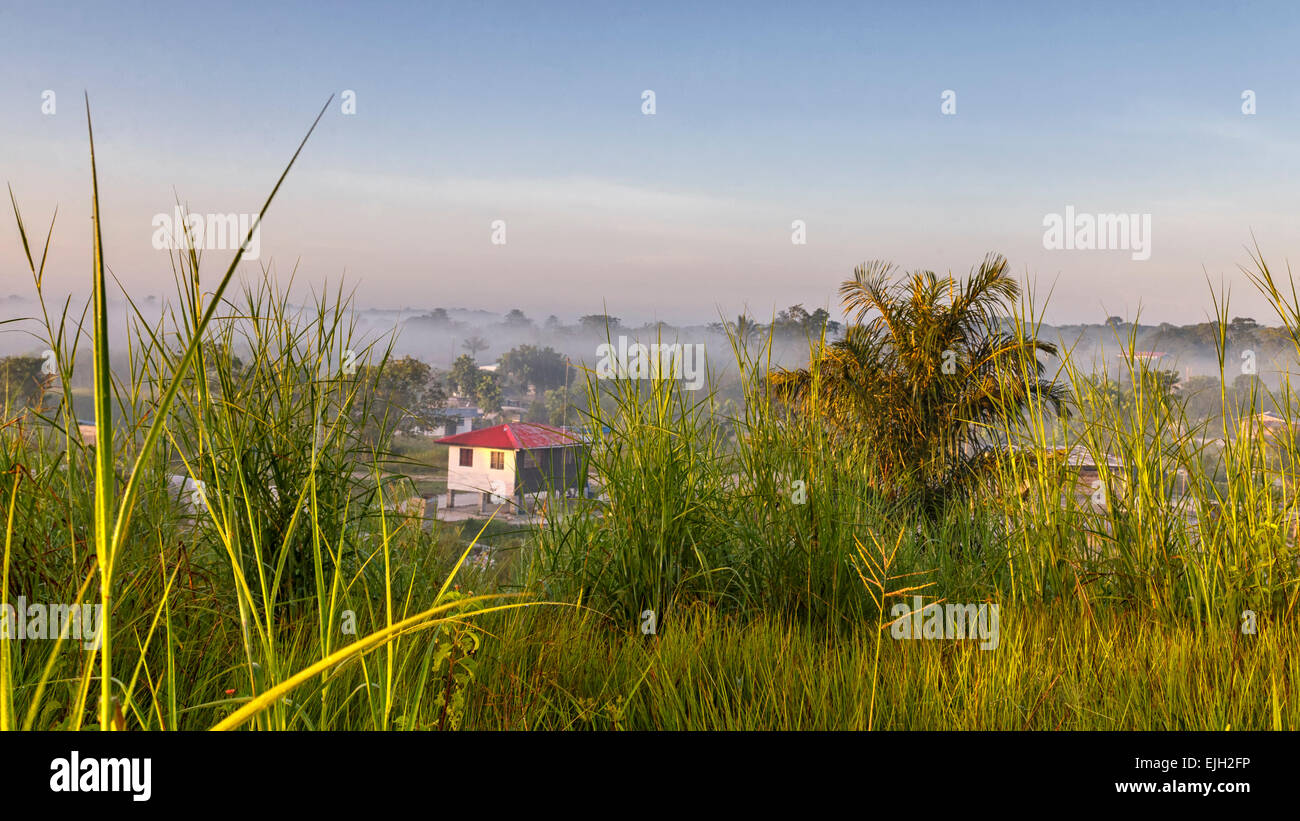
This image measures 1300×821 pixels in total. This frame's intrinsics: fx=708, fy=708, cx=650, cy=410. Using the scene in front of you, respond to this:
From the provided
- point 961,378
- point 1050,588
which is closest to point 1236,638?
point 1050,588

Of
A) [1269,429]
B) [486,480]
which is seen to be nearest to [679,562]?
[486,480]

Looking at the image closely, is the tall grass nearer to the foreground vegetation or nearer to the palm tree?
the foreground vegetation

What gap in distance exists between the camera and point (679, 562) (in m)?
2.88

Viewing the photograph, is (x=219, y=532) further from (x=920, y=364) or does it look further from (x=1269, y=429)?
(x=920, y=364)

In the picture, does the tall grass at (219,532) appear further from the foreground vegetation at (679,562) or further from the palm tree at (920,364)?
the palm tree at (920,364)

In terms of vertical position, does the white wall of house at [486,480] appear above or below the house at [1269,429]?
below

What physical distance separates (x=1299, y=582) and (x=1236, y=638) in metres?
0.31

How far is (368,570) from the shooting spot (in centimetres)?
299

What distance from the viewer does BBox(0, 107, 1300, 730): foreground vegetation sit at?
182 cm

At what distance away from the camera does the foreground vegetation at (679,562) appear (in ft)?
5.98

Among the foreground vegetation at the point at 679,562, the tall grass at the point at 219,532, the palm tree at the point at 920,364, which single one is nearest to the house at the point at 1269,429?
the foreground vegetation at the point at 679,562

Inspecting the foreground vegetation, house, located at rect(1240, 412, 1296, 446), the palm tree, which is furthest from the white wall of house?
the palm tree
